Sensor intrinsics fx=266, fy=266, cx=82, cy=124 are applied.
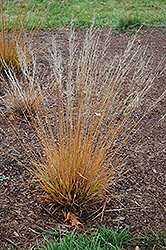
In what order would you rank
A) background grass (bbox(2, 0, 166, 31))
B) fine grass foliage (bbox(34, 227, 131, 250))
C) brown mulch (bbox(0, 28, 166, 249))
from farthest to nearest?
1. background grass (bbox(2, 0, 166, 31))
2. brown mulch (bbox(0, 28, 166, 249))
3. fine grass foliage (bbox(34, 227, 131, 250))

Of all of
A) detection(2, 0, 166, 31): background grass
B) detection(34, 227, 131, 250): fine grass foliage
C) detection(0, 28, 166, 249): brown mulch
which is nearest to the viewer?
detection(34, 227, 131, 250): fine grass foliage

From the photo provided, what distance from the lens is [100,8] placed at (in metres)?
6.96

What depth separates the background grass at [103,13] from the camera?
18.7 ft

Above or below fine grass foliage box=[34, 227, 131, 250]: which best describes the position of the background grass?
above

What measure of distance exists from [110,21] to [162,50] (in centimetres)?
182

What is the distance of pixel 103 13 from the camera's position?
652cm

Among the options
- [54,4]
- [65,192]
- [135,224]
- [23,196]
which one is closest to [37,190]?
[23,196]

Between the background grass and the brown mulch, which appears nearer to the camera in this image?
the brown mulch

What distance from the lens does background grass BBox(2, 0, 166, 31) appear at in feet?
18.7

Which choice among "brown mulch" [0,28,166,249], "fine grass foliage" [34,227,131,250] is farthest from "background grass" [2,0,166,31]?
"fine grass foliage" [34,227,131,250]

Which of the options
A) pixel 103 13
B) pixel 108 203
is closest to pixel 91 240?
pixel 108 203

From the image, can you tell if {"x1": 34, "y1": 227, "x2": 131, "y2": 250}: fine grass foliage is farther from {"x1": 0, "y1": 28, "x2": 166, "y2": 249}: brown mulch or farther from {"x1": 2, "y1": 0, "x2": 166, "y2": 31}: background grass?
{"x1": 2, "y1": 0, "x2": 166, "y2": 31}: background grass

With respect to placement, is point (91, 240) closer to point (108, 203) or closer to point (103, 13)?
point (108, 203)

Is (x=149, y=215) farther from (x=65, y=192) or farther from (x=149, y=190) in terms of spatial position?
(x=65, y=192)
